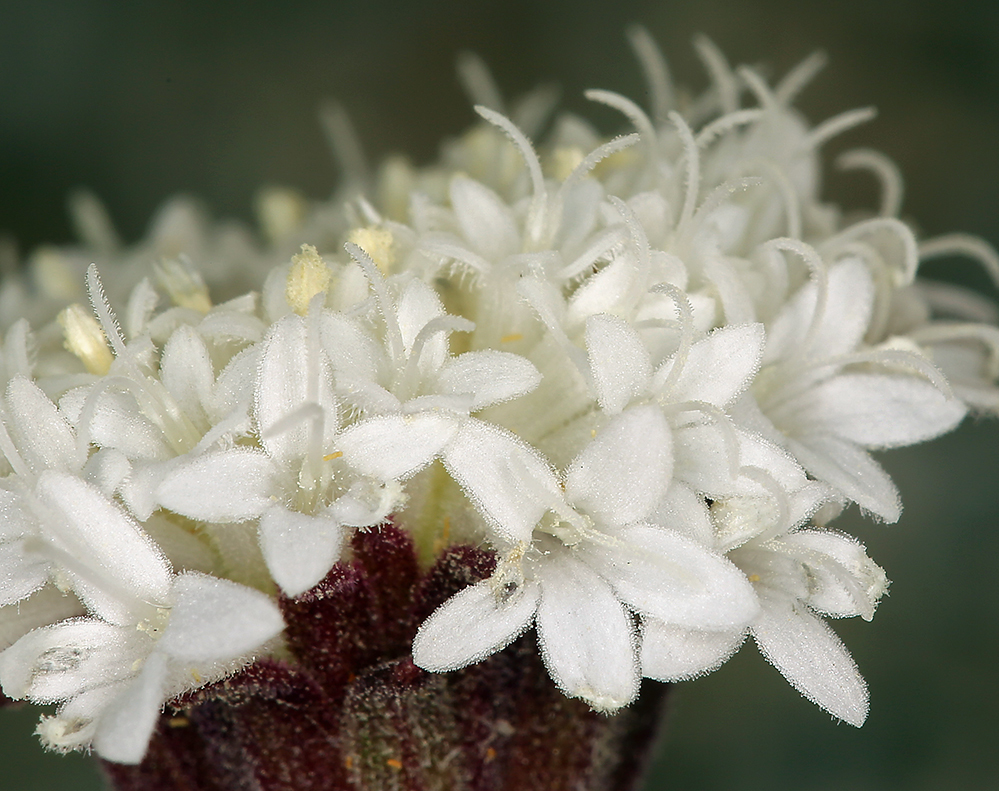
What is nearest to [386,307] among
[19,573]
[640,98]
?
[19,573]

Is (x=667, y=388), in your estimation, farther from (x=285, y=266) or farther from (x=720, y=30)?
(x=720, y=30)

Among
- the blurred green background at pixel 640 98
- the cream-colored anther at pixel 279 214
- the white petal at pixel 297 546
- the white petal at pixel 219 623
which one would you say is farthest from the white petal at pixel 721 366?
the blurred green background at pixel 640 98

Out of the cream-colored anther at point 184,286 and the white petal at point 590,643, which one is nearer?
the white petal at point 590,643

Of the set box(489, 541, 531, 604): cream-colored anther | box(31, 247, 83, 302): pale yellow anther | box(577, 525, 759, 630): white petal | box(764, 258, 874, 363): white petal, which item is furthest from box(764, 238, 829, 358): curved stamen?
box(31, 247, 83, 302): pale yellow anther

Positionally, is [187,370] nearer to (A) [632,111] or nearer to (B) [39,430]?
(B) [39,430]

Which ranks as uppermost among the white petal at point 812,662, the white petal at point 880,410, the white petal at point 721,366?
the white petal at point 721,366

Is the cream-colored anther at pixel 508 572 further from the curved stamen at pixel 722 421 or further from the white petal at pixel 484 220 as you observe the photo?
the white petal at pixel 484 220
